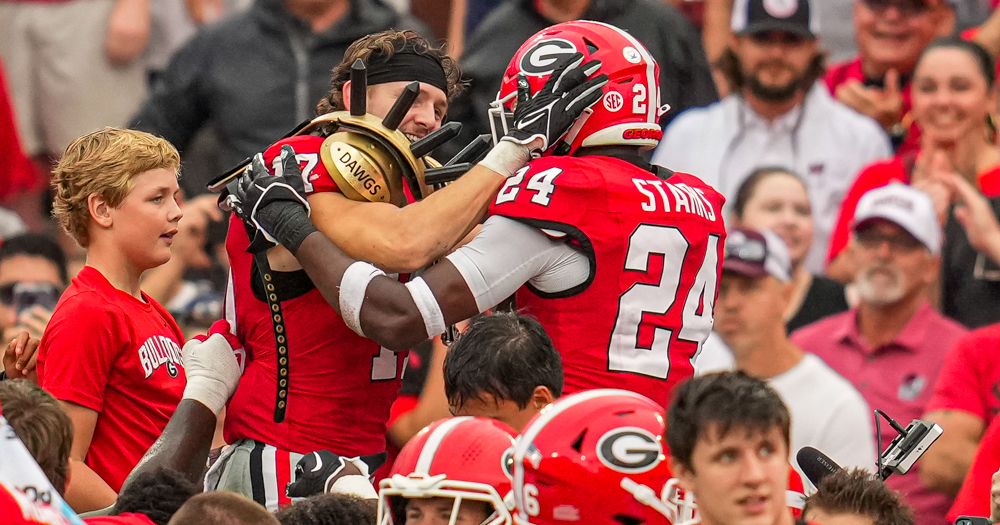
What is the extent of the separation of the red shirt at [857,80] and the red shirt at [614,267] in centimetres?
484

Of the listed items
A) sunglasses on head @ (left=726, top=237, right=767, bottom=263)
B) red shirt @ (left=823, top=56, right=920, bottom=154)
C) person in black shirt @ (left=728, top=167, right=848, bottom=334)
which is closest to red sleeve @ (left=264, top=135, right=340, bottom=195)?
sunglasses on head @ (left=726, top=237, right=767, bottom=263)

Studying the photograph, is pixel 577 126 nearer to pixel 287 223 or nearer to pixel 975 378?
pixel 287 223

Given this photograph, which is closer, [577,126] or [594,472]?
[594,472]

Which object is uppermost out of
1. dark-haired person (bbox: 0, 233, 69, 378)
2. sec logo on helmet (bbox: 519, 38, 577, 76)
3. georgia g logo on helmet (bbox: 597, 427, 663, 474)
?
sec logo on helmet (bbox: 519, 38, 577, 76)

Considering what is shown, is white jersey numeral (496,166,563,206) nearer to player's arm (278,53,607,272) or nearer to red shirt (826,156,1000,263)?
player's arm (278,53,607,272)

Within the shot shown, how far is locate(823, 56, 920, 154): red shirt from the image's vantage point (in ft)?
31.4

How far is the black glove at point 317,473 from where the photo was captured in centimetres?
500

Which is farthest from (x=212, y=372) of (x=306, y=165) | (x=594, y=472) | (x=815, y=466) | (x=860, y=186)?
(x=860, y=186)

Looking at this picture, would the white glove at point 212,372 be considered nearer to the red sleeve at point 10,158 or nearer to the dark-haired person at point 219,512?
the dark-haired person at point 219,512

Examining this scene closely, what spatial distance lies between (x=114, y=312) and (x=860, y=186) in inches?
212

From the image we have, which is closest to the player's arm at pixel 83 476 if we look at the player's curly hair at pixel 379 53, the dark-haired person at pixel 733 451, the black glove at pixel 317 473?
the black glove at pixel 317 473

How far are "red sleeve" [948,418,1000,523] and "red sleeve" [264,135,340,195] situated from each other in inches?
119

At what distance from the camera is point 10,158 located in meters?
10.6

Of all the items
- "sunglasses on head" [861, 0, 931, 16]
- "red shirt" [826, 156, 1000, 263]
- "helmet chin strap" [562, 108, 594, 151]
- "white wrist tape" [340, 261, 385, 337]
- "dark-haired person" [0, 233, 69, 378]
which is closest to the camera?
"white wrist tape" [340, 261, 385, 337]
